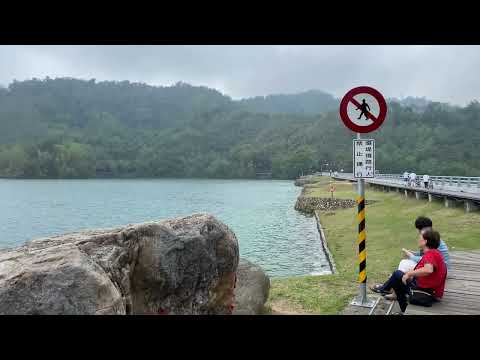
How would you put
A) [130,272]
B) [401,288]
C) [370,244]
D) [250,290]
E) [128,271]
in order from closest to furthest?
1. [128,271]
2. [130,272]
3. [401,288]
4. [250,290]
5. [370,244]

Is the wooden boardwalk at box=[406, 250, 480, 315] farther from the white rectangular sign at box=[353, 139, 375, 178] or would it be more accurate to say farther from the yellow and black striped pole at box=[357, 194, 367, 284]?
the white rectangular sign at box=[353, 139, 375, 178]

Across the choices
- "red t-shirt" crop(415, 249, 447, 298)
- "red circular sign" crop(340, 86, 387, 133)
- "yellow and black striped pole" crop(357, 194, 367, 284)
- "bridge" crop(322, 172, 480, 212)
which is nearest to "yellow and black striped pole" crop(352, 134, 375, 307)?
"yellow and black striped pole" crop(357, 194, 367, 284)

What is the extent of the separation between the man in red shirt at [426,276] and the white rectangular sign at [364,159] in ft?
5.07

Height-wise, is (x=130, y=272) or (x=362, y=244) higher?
(x=362, y=244)

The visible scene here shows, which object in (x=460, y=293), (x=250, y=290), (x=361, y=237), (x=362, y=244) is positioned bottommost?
(x=250, y=290)

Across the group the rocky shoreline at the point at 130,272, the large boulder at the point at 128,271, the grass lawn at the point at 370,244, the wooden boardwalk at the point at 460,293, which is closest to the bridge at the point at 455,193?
the grass lawn at the point at 370,244

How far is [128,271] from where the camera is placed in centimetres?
577

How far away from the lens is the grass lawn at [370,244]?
999 cm

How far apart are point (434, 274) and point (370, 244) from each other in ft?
46.2

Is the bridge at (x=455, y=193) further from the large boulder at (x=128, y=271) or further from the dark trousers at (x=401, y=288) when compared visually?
the large boulder at (x=128, y=271)

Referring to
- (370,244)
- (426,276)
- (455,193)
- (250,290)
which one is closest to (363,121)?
(426,276)

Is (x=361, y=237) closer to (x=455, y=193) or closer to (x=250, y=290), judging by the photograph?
(x=250, y=290)

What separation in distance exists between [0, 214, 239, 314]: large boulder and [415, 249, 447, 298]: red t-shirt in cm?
345
